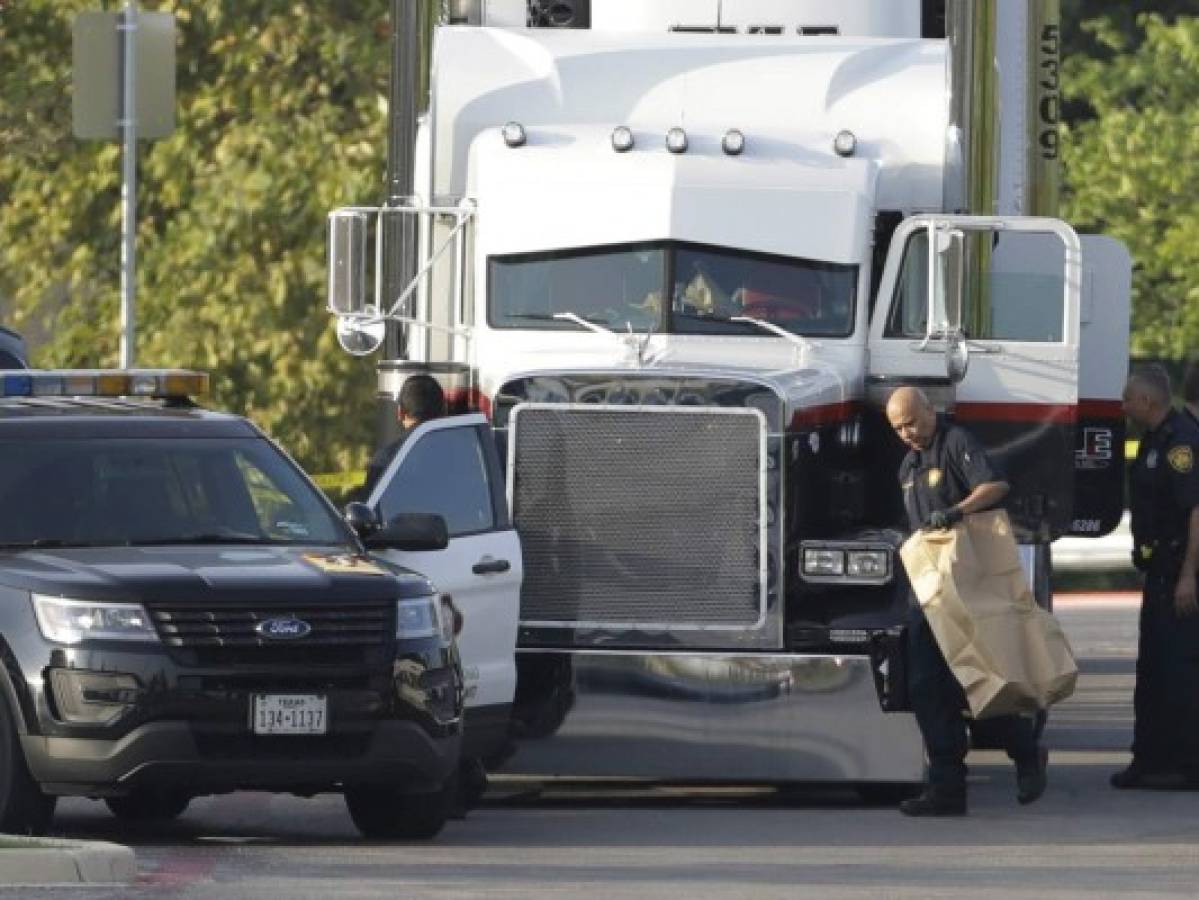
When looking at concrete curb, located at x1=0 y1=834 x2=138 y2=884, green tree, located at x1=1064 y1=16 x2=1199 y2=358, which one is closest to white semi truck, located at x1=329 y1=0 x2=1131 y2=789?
concrete curb, located at x1=0 y1=834 x2=138 y2=884

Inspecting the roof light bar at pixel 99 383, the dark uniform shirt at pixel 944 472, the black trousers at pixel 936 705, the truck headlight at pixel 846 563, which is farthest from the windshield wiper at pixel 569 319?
the black trousers at pixel 936 705

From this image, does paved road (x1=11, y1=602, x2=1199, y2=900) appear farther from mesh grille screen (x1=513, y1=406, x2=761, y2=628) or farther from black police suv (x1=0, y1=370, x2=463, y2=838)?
mesh grille screen (x1=513, y1=406, x2=761, y2=628)

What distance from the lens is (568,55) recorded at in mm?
17219

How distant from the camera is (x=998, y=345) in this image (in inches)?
659

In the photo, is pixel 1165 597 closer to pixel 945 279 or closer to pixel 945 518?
pixel 945 279

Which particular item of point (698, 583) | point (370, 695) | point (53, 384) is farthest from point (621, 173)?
point (370, 695)

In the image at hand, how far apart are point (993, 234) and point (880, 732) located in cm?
275

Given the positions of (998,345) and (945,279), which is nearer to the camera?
(945,279)

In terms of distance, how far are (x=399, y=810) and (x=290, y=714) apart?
2.95 feet

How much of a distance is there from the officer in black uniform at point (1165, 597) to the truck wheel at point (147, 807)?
4361mm

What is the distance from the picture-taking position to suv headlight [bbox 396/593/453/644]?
13.4 m

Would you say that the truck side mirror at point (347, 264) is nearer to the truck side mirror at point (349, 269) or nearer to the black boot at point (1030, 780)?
the truck side mirror at point (349, 269)

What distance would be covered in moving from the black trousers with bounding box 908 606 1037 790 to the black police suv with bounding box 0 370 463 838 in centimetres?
205

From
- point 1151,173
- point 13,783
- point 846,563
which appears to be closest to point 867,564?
point 846,563
